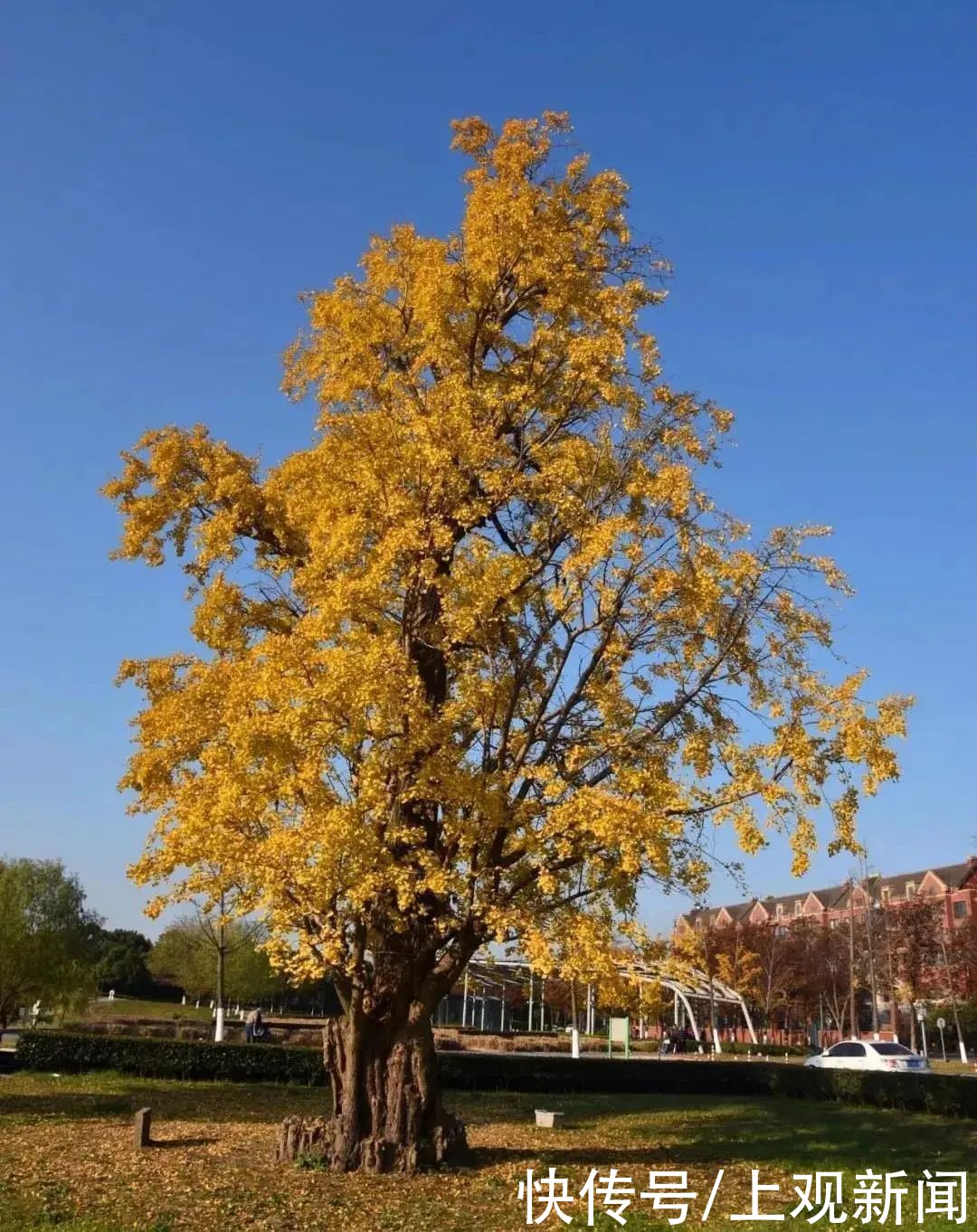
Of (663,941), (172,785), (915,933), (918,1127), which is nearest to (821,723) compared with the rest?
(663,941)

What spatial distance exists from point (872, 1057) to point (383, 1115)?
20555 millimetres

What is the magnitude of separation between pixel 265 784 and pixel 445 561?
3.54m

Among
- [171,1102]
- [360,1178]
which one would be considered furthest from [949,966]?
[360,1178]

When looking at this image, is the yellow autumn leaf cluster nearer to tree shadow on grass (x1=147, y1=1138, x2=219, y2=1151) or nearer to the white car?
tree shadow on grass (x1=147, y1=1138, x2=219, y2=1151)

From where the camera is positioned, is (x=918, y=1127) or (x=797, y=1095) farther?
(x=797, y=1095)

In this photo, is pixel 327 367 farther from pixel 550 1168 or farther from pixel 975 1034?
pixel 975 1034

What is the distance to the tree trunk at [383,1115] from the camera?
10898mm

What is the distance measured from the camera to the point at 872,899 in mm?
54125

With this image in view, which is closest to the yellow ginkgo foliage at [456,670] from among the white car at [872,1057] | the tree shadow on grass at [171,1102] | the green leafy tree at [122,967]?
the tree shadow on grass at [171,1102]

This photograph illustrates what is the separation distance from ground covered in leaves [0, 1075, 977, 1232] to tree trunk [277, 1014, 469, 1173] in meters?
0.34

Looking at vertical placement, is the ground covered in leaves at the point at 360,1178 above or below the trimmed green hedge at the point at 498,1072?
above

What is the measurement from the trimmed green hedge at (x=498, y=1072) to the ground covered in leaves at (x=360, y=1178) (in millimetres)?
1652

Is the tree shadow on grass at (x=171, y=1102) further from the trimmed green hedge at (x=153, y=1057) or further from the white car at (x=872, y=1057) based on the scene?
the white car at (x=872, y=1057)

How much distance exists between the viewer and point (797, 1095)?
2425 cm
